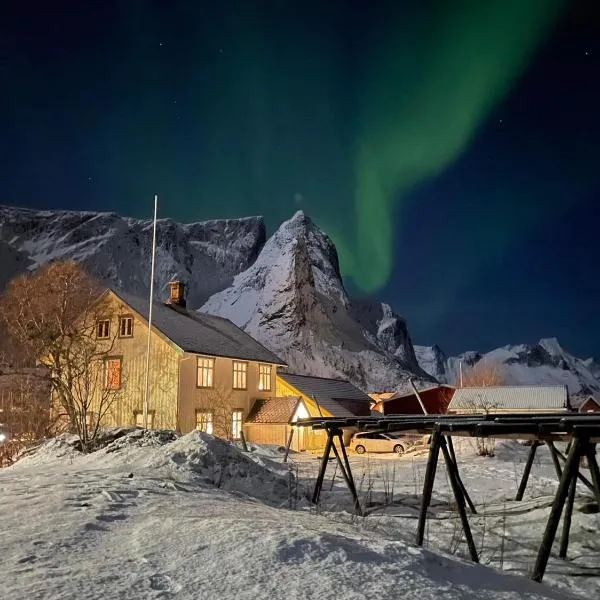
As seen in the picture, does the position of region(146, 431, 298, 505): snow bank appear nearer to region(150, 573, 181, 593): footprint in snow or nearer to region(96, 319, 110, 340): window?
region(150, 573, 181, 593): footprint in snow

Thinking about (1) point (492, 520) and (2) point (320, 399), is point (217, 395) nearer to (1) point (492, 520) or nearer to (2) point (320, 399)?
(2) point (320, 399)

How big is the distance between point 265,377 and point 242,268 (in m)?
104

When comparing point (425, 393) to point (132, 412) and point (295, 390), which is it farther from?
point (132, 412)

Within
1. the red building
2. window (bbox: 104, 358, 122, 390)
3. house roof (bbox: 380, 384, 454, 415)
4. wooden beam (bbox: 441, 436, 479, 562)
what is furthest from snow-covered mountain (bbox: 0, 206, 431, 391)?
wooden beam (bbox: 441, 436, 479, 562)

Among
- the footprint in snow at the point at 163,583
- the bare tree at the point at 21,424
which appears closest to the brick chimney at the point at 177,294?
the bare tree at the point at 21,424

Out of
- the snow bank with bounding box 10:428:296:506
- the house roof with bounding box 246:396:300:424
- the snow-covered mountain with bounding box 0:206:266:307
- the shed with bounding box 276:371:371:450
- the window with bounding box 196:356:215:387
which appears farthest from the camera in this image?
the snow-covered mountain with bounding box 0:206:266:307

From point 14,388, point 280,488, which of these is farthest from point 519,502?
point 14,388

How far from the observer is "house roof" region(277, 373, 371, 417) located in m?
42.6

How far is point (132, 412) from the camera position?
33.7m

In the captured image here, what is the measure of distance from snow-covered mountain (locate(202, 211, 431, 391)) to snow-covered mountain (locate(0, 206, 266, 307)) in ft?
51.6

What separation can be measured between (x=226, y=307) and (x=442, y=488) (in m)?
96.3

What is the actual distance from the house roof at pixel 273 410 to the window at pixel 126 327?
9.65 meters

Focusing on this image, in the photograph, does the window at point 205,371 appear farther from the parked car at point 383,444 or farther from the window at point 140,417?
the parked car at point 383,444

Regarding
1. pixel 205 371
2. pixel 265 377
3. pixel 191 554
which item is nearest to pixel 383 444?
pixel 265 377
